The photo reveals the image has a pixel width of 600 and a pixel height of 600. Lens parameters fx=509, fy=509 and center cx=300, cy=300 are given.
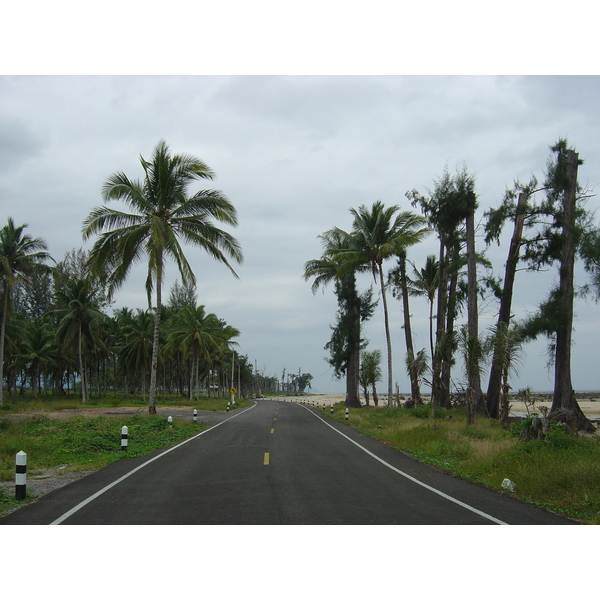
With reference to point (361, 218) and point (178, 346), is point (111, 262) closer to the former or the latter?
point (361, 218)

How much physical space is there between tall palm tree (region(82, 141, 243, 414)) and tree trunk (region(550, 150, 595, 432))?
14581 mm

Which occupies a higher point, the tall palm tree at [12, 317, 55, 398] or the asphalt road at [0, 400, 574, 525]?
the tall palm tree at [12, 317, 55, 398]

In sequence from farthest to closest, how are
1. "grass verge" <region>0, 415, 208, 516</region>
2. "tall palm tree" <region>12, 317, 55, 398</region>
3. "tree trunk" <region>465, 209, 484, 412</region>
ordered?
"tall palm tree" <region>12, 317, 55, 398</region>, "tree trunk" <region>465, 209, 484, 412</region>, "grass verge" <region>0, 415, 208, 516</region>

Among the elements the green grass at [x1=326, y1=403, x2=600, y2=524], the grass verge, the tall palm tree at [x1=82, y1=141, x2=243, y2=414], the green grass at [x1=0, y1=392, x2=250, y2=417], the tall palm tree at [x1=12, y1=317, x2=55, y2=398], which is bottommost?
the green grass at [x1=0, y1=392, x2=250, y2=417]

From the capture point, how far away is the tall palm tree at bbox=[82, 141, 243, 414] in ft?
79.5

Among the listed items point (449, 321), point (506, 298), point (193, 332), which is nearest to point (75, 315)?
point (193, 332)

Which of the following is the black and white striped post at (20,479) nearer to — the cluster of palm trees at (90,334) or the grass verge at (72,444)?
the grass verge at (72,444)

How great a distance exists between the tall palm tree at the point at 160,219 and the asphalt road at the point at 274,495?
487 inches

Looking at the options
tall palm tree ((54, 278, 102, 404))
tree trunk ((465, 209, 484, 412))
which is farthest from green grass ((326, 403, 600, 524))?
tall palm tree ((54, 278, 102, 404))

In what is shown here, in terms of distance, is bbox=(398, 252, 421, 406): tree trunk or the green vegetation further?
bbox=(398, 252, 421, 406): tree trunk

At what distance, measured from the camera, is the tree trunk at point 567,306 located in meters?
21.3

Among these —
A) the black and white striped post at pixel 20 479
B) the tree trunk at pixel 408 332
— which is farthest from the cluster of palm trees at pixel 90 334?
the black and white striped post at pixel 20 479

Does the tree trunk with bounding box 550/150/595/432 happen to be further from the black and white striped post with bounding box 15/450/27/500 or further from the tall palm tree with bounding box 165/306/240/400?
the tall palm tree with bounding box 165/306/240/400
